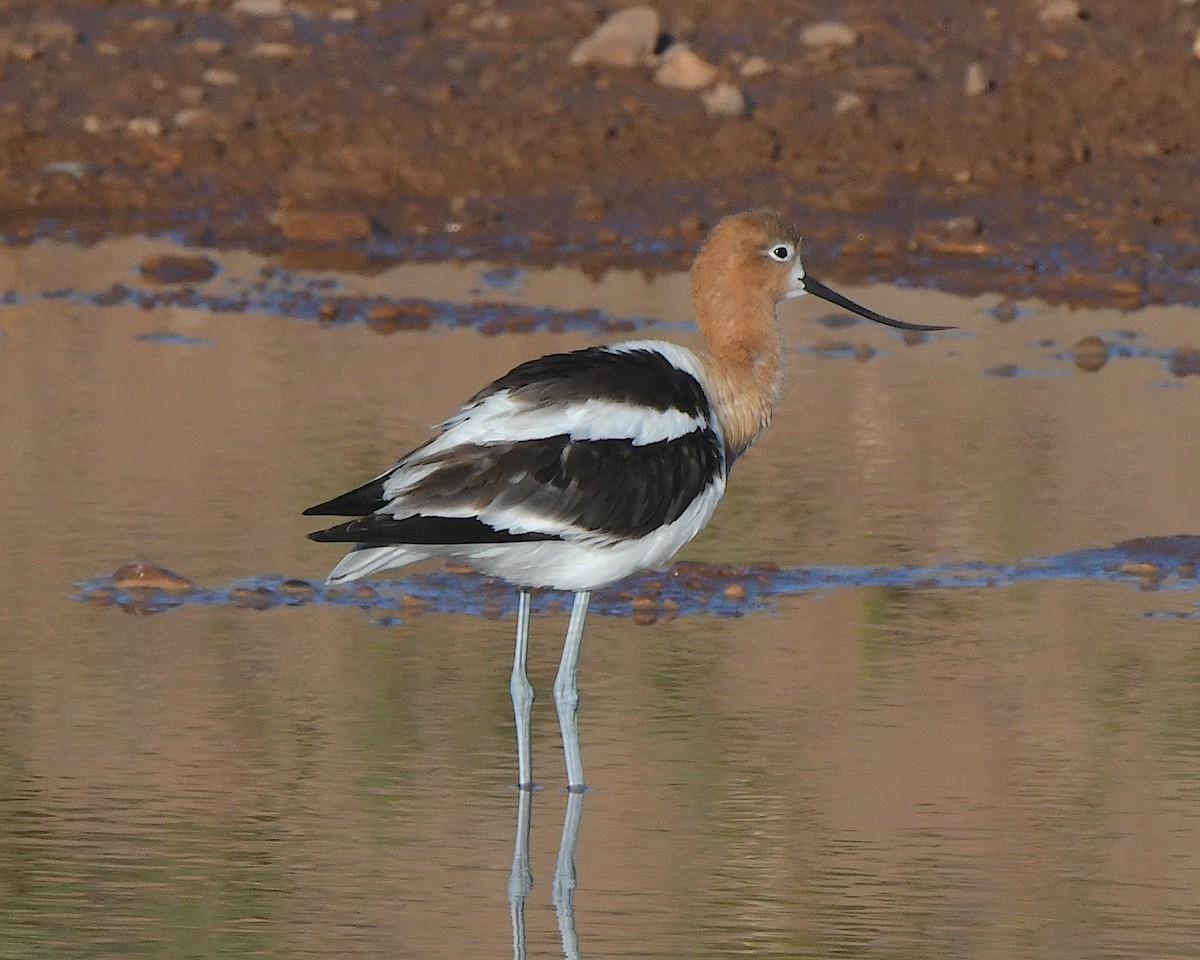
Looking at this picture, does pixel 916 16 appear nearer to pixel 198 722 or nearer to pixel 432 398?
pixel 432 398

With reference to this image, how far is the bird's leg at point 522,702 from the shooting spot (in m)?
5.37

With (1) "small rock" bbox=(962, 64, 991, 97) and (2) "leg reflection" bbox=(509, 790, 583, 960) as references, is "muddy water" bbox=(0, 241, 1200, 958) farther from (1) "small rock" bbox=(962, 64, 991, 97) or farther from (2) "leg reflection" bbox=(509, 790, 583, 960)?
(1) "small rock" bbox=(962, 64, 991, 97)

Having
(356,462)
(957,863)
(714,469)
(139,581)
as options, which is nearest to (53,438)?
(356,462)

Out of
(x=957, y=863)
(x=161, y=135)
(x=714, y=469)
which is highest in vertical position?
(x=161, y=135)

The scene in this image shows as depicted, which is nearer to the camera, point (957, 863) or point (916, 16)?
point (957, 863)

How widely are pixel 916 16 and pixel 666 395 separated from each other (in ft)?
27.8

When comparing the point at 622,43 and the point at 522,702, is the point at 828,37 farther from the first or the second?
the point at 522,702

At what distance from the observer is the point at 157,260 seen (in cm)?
1120

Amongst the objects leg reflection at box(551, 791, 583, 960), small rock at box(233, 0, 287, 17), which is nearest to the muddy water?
leg reflection at box(551, 791, 583, 960)

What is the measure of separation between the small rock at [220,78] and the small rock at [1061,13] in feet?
13.4

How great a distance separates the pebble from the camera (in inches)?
528

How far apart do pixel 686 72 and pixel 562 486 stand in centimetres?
793

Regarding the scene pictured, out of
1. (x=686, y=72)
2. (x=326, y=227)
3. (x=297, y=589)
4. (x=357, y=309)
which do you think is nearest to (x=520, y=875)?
(x=297, y=589)

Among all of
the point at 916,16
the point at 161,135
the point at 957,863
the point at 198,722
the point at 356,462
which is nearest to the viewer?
the point at 957,863
